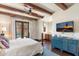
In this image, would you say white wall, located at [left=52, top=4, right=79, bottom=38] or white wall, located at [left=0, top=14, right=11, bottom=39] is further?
white wall, located at [left=52, top=4, right=79, bottom=38]

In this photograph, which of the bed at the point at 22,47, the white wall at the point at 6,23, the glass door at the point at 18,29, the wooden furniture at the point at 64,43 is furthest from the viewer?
the wooden furniture at the point at 64,43

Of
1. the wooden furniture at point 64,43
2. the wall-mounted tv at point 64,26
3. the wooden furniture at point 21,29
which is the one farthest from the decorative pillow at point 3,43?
the wall-mounted tv at point 64,26

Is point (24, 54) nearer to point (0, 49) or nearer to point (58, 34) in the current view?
point (0, 49)

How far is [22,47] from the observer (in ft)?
6.71

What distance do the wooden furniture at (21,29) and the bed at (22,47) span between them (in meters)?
0.12

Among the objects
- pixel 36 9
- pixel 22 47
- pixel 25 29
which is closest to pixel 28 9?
pixel 36 9

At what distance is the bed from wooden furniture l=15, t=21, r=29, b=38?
123 millimetres

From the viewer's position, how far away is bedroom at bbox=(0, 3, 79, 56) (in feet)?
6.57

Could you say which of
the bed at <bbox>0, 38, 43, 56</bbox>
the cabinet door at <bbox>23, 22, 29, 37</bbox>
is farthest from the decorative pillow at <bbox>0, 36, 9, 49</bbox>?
the cabinet door at <bbox>23, 22, 29, 37</bbox>

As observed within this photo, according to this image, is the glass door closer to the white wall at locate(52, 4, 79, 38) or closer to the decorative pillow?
the decorative pillow

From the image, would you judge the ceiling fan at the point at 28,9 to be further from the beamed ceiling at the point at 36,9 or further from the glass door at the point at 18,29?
the glass door at the point at 18,29

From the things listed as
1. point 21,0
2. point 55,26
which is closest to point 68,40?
point 55,26

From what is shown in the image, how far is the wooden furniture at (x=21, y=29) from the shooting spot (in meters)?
2.19

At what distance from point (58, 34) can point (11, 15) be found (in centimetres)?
119
